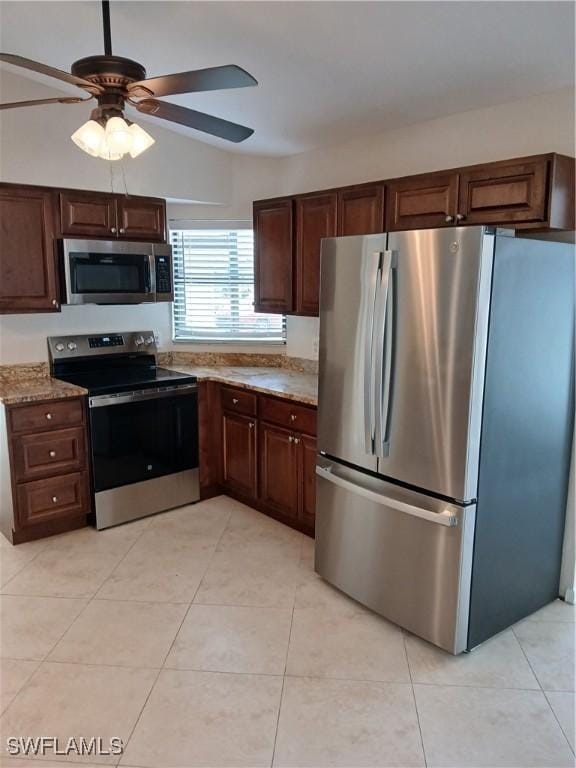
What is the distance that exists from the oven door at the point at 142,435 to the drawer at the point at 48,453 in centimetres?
10

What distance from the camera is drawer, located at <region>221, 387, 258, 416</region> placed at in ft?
12.2

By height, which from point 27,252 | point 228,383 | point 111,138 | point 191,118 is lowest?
point 228,383

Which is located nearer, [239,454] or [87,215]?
[87,215]

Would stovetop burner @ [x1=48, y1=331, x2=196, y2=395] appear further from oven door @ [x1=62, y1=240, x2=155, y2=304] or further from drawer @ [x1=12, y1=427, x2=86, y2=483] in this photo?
oven door @ [x1=62, y1=240, x2=155, y2=304]

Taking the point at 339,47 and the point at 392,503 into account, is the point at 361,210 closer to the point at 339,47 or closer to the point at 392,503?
the point at 339,47

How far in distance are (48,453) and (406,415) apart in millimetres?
2213

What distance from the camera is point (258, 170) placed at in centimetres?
432

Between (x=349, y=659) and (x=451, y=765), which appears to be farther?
(x=349, y=659)

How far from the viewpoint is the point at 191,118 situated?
2250 mm

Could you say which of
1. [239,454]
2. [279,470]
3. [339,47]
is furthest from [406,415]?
[239,454]

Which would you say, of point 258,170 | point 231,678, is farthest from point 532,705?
point 258,170

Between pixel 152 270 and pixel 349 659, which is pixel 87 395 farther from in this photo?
pixel 349 659

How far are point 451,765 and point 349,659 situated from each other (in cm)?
61

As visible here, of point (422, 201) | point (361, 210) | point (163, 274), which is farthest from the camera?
point (163, 274)
